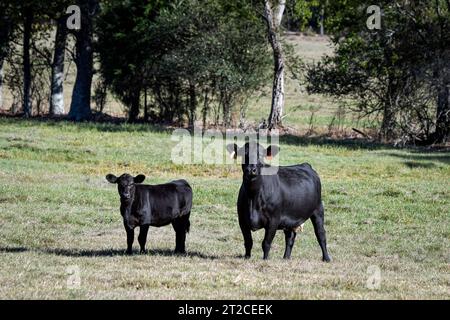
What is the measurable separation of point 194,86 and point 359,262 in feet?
76.5

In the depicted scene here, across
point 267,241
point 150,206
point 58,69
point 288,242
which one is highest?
point 58,69

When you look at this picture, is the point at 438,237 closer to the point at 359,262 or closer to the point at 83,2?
the point at 359,262

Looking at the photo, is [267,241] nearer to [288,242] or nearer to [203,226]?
[288,242]

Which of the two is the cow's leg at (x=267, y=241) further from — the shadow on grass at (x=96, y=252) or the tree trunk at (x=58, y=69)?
the tree trunk at (x=58, y=69)

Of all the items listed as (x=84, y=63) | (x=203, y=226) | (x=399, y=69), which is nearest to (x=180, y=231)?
(x=203, y=226)

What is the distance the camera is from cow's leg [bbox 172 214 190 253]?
1455cm

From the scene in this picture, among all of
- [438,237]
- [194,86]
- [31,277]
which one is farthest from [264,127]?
[31,277]

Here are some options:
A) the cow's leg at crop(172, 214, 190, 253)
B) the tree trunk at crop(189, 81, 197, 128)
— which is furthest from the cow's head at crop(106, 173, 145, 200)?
the tree trunk at crop(189, 81, 197, 128)

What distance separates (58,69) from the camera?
40625 mm

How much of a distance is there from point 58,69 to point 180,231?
2732cm

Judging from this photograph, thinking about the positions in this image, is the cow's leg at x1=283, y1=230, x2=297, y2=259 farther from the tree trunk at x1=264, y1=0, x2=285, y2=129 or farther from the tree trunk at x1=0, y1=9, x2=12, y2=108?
the tree trunk at x1=0, y1=9, x2=12, y2=108

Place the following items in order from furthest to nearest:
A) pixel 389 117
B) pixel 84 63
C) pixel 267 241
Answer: pixel 84 63 → pixel 389 117 → pixel 267 241

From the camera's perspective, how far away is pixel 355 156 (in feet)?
93.2
